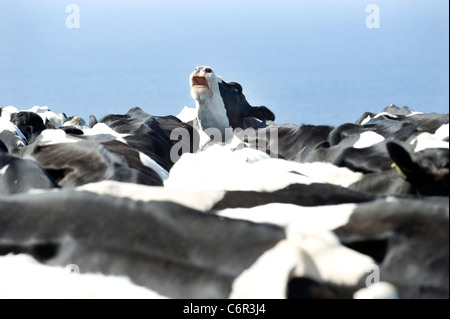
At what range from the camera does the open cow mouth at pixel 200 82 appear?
39.1 feet

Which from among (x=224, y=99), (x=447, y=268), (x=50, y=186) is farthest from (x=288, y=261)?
(x=224, y=99)

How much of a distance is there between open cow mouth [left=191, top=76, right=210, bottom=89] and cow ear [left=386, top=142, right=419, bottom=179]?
708 cm

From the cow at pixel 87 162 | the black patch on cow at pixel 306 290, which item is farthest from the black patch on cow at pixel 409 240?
the cow at pixel 87 162

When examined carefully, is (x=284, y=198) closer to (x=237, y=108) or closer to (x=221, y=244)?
(x=221, y=244)

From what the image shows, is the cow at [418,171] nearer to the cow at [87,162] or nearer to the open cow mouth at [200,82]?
the cow at [87,162]

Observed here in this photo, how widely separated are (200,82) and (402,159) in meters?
7.30

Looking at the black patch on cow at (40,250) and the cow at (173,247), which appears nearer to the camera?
the cow at (173,247)

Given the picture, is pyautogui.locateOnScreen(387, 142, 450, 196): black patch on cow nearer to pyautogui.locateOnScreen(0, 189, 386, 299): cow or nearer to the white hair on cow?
pyautogui.locateOnScreen(0, 189, 386, 299): cow

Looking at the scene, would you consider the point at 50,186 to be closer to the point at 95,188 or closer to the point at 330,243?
the point at 95,188

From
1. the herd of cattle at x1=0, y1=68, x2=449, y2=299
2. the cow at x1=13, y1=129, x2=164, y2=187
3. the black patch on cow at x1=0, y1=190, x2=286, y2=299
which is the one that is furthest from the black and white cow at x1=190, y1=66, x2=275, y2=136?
the black patch on cow at x1=0, y1=190, x2=286, y2=299

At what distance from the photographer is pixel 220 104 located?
41.0 feet

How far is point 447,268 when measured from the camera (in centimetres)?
327
